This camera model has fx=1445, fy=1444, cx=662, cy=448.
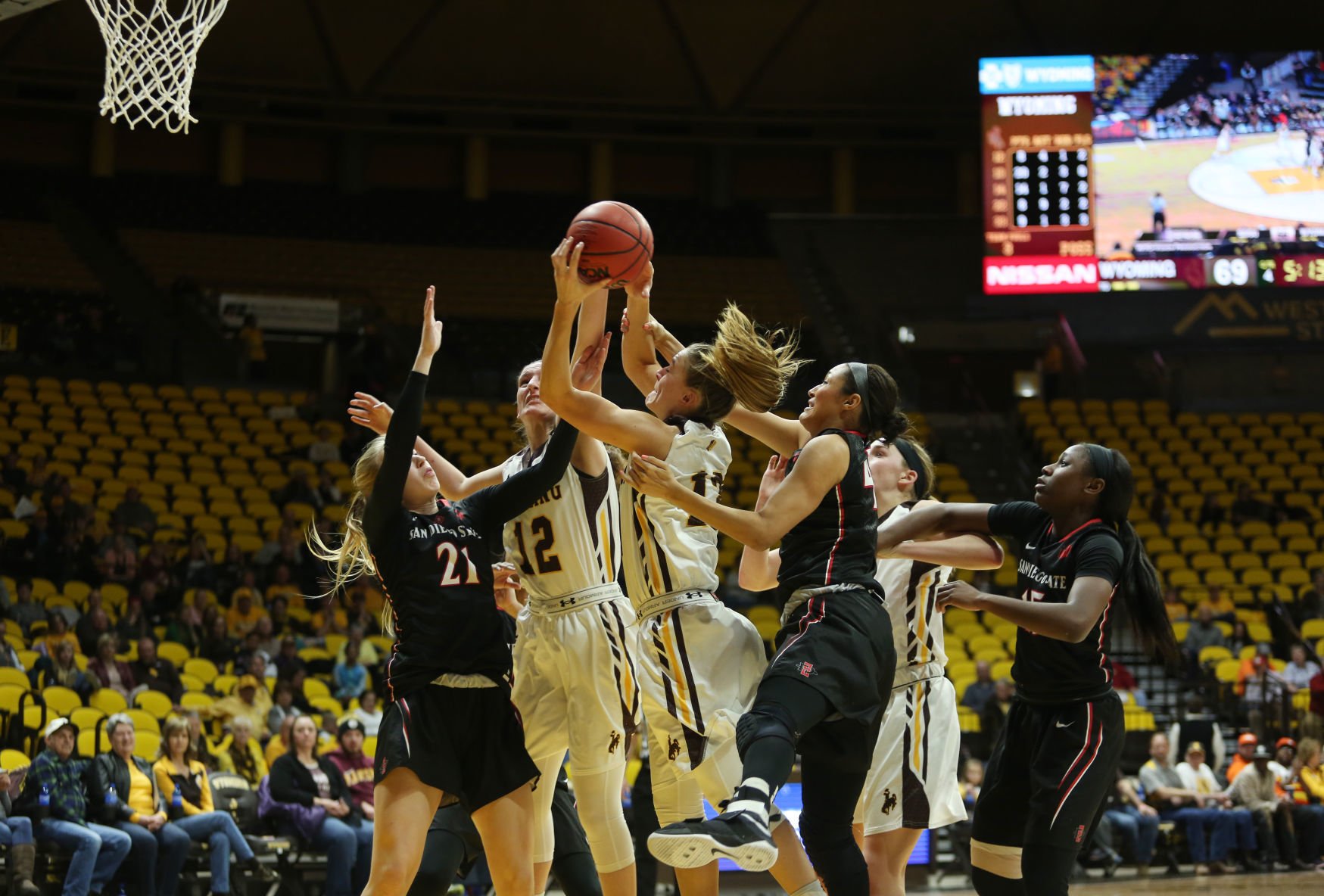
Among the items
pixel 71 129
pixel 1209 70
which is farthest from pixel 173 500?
pixel 1209 70

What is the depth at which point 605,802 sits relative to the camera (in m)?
4.88

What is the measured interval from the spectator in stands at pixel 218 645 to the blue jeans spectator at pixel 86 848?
327cm

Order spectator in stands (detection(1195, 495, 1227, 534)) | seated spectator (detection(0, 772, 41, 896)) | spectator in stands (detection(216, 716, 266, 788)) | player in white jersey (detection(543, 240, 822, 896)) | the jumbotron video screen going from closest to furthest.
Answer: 1. player in white jersey (detection(543, 240, 822, 896))
2. seated spectator (detection(0, 772, 41, 896))
3. spectator in stands (detection(216, 716, 266, 788))
4. the jumbotron video screen
5. spectator in stands (detection(1195, 495, 1227, 534))

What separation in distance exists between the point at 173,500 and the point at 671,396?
11085mm

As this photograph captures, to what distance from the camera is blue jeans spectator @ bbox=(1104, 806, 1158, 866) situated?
1090 cm

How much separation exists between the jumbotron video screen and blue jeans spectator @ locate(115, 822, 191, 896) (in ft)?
36.5

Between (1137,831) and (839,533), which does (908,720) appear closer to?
(839,533)

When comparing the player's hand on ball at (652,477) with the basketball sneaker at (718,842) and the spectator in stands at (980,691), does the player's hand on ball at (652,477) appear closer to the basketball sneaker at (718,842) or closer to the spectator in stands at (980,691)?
the basketball sneaker at (718,842)

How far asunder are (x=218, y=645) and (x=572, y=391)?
8.30m

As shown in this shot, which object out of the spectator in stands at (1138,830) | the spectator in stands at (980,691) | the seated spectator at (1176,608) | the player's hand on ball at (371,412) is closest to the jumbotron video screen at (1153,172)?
the seated spectator at (1176,608)

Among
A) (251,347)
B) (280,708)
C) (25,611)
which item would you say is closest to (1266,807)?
(280,708)

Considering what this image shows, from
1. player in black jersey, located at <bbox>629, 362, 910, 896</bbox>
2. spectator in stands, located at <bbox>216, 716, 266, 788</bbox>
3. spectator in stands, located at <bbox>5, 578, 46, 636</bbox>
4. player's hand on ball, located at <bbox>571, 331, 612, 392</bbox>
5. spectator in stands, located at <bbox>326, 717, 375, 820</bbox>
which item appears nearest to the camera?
player in black jersey, located at <bbox>629, 362, 910, 896</bbox>

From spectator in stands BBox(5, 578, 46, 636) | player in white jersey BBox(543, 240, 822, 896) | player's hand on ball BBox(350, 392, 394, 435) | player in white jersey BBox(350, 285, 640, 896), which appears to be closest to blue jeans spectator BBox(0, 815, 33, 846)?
spectator in stands BBox(5, 578, 46, 636)

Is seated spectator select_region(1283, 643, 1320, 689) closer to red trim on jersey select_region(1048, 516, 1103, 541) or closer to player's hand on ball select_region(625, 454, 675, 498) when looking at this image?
red trim on jersey select_region(1048, 516, 1103, 541)
